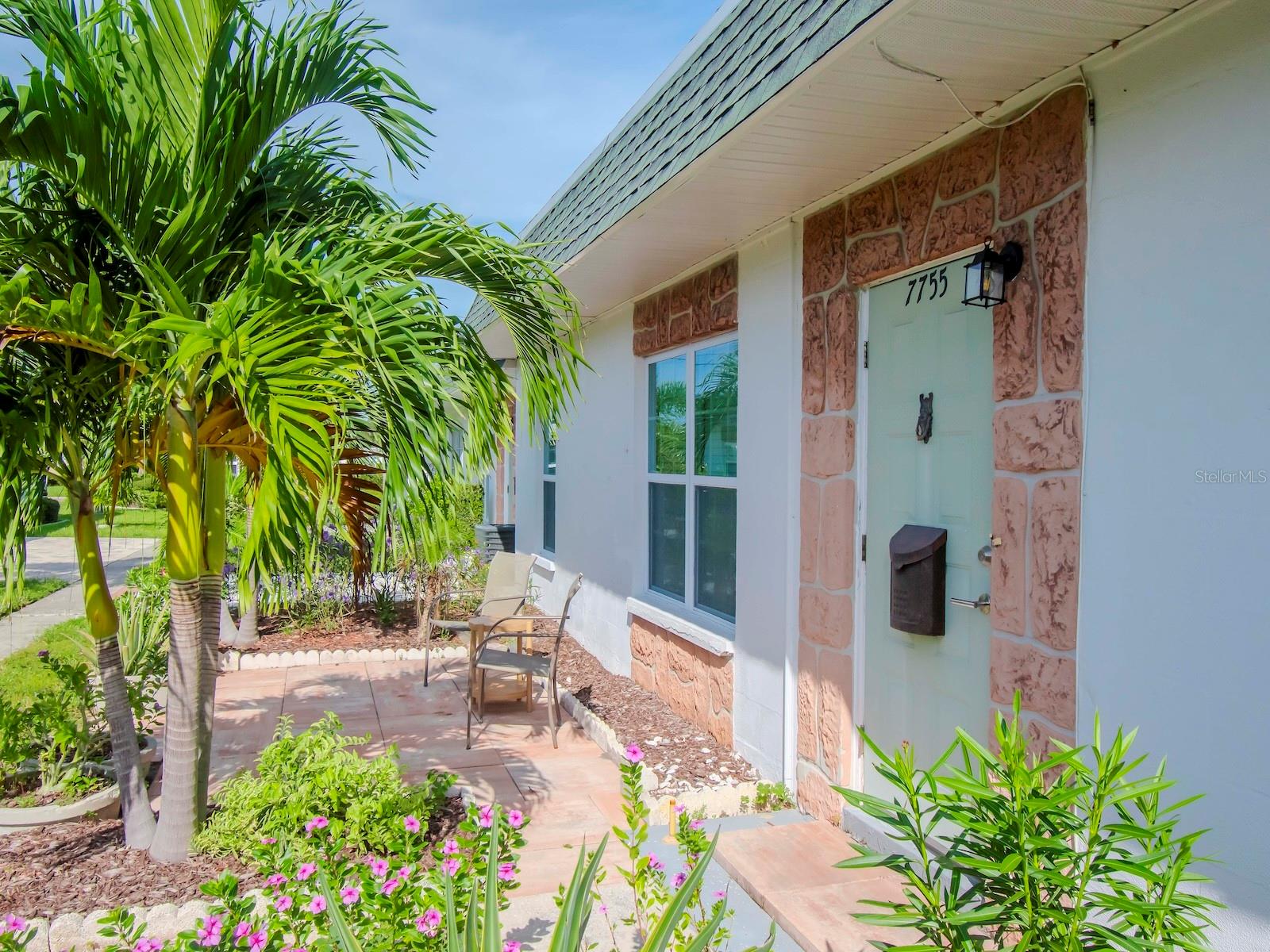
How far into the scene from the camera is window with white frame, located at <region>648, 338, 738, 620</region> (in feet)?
17.1

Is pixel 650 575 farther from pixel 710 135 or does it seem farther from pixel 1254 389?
pixel 1254 389

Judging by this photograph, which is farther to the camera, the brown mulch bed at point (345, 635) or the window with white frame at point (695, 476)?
the brown mulch bed at point (345, 635)

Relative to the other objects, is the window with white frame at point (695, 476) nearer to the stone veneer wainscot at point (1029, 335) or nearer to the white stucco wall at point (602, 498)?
the white stucco wall at point (602, 498)

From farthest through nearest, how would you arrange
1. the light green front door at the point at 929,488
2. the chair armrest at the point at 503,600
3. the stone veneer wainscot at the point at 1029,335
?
the chair armrest at the point at 503,600 → the light green front door at the point at 929,488 → the stone veneer wainscot at the point at 1029,335

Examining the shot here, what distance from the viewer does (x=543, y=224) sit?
298 inches

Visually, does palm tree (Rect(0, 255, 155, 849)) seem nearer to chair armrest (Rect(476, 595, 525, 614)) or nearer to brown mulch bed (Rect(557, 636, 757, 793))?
brown mulch bed (Rect(557, 636, 757, 793))

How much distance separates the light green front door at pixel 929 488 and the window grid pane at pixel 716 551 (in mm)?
1455

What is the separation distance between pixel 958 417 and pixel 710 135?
1.43 m

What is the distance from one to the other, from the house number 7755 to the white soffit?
1.54 feet

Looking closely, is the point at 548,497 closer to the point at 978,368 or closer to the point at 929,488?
the point at 929,488

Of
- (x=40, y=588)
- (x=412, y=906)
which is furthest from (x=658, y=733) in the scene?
(x=40, y=588)

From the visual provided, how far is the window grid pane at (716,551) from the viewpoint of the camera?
16.9ft

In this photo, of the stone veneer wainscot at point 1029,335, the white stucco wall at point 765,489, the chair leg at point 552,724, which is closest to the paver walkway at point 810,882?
the white stucco wall at point 765,489

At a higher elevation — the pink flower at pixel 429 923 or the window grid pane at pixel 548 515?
the window grid pane at pixel 548 515
